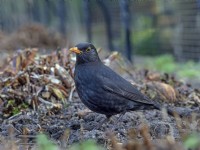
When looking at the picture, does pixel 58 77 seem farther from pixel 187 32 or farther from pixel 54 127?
pixel 187 32

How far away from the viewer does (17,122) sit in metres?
7.08

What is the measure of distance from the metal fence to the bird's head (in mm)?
5274

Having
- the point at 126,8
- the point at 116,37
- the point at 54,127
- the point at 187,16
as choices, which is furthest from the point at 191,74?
the point at 116,37

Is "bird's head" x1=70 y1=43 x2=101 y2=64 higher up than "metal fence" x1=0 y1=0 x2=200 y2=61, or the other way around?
"bird's head" x1=70 y1=43 x2=101 y2=64

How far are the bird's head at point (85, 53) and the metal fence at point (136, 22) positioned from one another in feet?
17.3

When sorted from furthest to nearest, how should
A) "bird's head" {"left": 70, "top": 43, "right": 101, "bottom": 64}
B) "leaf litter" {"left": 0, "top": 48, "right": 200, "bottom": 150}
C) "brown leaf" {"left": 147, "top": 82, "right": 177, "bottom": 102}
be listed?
"brown leaf" {"left": 147, "top": 82, "right": 177, "bottom": 102} → "bird's head" {"left": 70, "top": 43, "right": 101, "bottom": 64} → "leaf litter" {"left": 0, "top": 48, "right": 200, "bottom": 150}

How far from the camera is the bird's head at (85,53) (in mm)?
7270

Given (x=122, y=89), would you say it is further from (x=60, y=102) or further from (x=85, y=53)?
(x=60, y=102)

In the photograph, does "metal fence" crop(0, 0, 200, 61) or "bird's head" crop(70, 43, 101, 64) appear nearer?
"bird's head" crop(70, 43, 101, 64)

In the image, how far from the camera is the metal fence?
1559 centimetres

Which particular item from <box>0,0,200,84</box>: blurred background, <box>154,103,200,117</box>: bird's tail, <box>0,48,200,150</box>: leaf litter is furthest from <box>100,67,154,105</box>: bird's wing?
<box>0,0,200,84</box>: blurred background

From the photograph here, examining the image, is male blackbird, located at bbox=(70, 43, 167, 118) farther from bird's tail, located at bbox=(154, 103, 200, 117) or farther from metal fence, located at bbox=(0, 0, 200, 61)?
metal fence, located at bbox=(0, 0, 200, 61)

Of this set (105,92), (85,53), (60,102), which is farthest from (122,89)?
(60,102)

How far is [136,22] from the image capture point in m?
21.2
